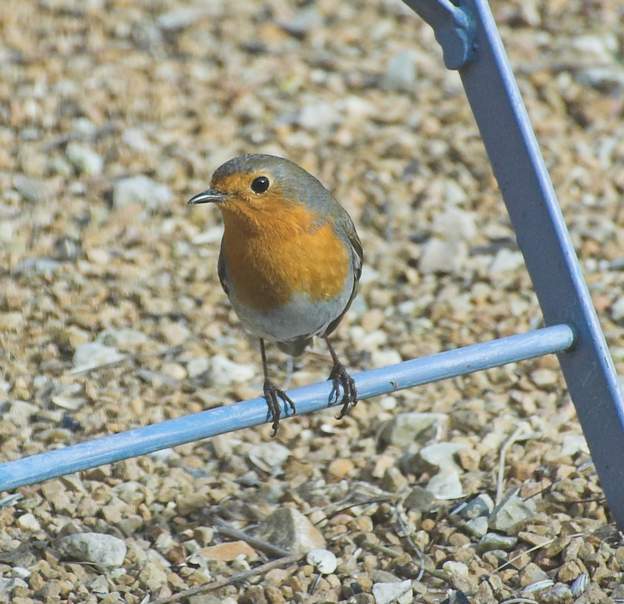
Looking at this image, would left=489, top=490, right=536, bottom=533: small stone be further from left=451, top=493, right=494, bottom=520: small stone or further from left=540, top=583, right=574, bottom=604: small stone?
left=540, top=583, right=574, bottom=604: small stone

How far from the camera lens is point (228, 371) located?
473 centimetres

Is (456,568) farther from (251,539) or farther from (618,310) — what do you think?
(618,310)

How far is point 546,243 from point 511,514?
81 centimetres

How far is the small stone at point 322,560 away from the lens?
11.9 feet

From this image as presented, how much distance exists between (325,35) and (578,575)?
4.11 metres

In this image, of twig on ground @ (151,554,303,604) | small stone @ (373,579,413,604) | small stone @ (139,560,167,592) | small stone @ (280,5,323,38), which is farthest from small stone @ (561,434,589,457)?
small stone @ (280,5,323,38)

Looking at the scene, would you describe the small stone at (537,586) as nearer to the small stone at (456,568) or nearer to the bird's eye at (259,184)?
the small stone at (456,568)

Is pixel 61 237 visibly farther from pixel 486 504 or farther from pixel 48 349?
pixel 486 504

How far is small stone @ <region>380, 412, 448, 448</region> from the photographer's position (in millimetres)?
4316

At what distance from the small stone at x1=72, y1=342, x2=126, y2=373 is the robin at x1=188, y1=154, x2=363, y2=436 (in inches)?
39.2

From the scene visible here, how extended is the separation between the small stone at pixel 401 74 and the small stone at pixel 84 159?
1.60m

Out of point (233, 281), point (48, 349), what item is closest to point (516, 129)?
point (233, 281)

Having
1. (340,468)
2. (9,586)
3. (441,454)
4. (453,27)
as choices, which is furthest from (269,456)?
(453,27)

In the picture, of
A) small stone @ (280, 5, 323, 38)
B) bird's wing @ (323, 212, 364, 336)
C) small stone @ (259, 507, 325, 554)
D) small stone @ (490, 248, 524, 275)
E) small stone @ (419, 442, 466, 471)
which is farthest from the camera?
small stone @ (280, 5, 323, 38)
